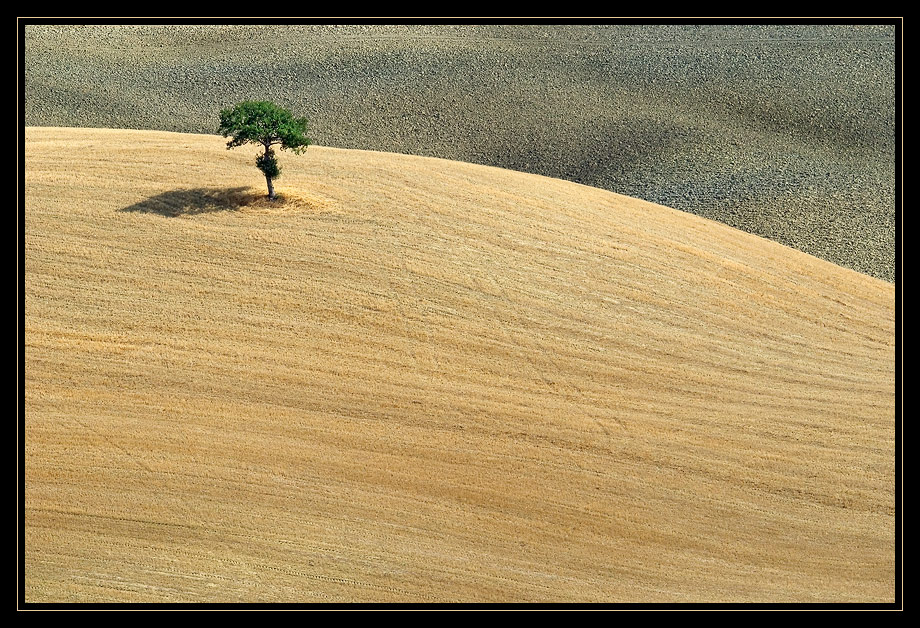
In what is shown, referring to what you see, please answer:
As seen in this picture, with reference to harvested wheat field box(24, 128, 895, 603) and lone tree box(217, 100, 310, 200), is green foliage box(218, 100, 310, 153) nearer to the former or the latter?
lone tree box(217, 100, 310, 200)

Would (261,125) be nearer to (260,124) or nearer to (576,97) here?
(260,124)

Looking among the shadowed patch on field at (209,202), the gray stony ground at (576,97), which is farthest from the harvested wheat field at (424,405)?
the gray stony ground at (576,97)

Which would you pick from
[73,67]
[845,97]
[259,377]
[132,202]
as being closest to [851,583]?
[259,377]

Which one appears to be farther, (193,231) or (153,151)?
(153,151)

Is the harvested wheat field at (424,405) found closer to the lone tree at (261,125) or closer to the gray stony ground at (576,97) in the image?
the lone tree at (261,125)

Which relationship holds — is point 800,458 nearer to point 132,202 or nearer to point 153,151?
point 132,202

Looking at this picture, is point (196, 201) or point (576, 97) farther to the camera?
point (576, 97)

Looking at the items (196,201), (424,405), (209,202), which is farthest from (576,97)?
(424,405)
